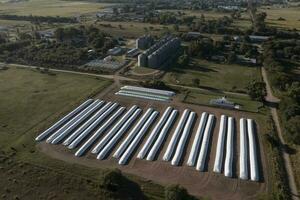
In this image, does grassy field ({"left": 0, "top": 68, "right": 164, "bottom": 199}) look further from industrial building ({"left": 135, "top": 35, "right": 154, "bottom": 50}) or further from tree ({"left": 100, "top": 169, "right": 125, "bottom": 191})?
industrial building ({"left": 135, "top": 35, "right": 154, "bottom": 50})

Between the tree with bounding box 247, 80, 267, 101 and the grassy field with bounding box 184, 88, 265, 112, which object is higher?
the tree with bounding box 247, 80, 267, 101

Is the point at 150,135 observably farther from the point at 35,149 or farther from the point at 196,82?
the point at 196,82

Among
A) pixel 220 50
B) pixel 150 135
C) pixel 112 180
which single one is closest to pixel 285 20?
pixel 220 50

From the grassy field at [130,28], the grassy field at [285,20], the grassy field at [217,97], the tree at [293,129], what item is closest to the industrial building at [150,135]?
the grassy field at [217,97]

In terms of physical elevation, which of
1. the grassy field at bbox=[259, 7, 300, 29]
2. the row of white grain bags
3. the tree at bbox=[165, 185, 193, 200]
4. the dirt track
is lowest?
the dirt track

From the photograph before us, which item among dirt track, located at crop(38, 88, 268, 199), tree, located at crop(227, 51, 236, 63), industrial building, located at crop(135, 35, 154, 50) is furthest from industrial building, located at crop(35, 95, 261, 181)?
industrial building, located at crop(135, 35, 154, 50)

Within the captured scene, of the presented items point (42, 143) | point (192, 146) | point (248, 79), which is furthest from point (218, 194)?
point (248, 79)
